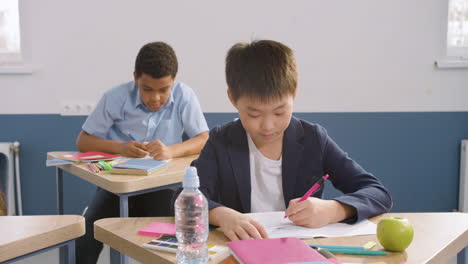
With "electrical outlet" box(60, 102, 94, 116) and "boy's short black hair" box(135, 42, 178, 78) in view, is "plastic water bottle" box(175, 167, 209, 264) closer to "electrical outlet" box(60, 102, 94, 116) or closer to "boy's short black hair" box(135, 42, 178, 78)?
"boy's short black hair" box(135, 42, 178, 78)

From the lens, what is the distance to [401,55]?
331cm

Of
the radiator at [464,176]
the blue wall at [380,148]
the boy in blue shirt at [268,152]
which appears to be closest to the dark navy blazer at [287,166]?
the boy in blue shirt at [268,152]

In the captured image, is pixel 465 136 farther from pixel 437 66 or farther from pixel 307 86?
pixel 307 86

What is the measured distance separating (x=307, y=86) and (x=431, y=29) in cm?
92

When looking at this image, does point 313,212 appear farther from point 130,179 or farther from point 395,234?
point 130,179

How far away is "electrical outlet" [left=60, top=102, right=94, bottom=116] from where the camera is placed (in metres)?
3.35

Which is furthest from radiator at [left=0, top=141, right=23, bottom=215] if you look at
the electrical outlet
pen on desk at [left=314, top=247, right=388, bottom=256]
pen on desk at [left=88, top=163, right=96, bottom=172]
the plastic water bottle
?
pen on desk at [left=314, top=247, right=388, bottom=256]

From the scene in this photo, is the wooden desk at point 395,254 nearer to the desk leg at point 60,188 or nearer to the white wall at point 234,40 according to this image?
the desk leg at point 60,188

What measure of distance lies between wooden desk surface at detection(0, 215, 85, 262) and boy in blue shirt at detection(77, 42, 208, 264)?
830mm

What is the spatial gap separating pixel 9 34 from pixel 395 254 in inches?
127

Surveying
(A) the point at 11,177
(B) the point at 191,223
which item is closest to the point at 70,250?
(B) the point at 191,223

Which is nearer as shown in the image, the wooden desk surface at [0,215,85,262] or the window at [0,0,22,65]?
the wooden desk surface at [0,215,85,262]

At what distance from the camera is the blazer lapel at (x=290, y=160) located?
1.42 meters

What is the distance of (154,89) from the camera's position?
228 cm
